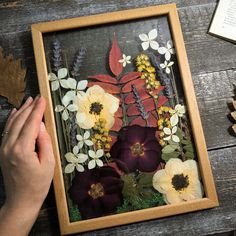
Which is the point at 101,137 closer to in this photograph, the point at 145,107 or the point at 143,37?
the point at 145,107

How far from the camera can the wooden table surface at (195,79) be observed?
0.87 metres

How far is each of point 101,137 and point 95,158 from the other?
5cm

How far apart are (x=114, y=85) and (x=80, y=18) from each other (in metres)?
0.19

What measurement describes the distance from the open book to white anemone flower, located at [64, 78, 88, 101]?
14.5 inches

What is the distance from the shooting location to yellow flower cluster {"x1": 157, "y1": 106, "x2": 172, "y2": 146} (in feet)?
2.85

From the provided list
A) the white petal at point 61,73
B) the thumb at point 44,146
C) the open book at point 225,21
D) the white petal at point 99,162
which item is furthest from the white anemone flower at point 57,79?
the open book at point 225,21

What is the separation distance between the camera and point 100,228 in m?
0.84

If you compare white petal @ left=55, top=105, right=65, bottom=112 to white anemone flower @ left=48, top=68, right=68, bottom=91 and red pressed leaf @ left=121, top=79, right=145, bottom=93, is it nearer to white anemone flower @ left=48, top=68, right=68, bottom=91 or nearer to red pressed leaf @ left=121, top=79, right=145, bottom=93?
white anemone flower @ left=48, top=68, right=68, bottom=91

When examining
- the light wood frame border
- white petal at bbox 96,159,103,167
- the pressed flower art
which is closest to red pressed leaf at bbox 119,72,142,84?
the pressed flower art

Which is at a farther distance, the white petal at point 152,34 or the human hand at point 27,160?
the white petal at point 152,34

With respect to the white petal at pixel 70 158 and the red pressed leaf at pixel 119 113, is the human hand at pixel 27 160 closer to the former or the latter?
the white petal at pixel 70 158

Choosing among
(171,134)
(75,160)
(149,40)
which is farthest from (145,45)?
(75,160)

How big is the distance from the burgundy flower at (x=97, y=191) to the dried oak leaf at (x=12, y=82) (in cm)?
25

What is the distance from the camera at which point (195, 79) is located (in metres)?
0.92
